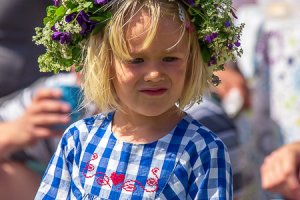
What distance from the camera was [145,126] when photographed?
212cm

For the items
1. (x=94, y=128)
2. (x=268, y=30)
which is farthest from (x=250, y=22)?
(x=94, y=128)

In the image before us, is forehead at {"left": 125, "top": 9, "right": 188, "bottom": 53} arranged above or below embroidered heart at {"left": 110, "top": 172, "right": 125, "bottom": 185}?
above

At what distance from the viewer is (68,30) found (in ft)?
6.77

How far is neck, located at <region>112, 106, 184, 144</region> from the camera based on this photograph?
2.10 metres

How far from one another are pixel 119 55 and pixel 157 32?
4.7 inches

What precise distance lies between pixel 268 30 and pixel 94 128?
223cm

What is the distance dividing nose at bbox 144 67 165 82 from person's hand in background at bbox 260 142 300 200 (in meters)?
1.12

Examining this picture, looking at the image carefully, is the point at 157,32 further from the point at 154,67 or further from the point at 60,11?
the point at 60,11

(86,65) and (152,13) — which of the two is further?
(86,65)

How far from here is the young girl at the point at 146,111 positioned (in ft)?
6.56

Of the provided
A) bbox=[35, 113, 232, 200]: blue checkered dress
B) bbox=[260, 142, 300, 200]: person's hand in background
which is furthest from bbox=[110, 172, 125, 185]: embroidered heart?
bbox=[260, 142, 300, 200]: person's hand in background

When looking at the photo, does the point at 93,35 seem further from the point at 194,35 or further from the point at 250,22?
the point at 250,22

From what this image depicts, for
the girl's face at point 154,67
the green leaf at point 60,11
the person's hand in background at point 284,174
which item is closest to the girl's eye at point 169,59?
the girl's face at point 154,67

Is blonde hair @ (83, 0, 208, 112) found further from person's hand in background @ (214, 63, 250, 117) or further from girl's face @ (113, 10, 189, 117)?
person's hand in background @ (214, 63, 250, 117)
